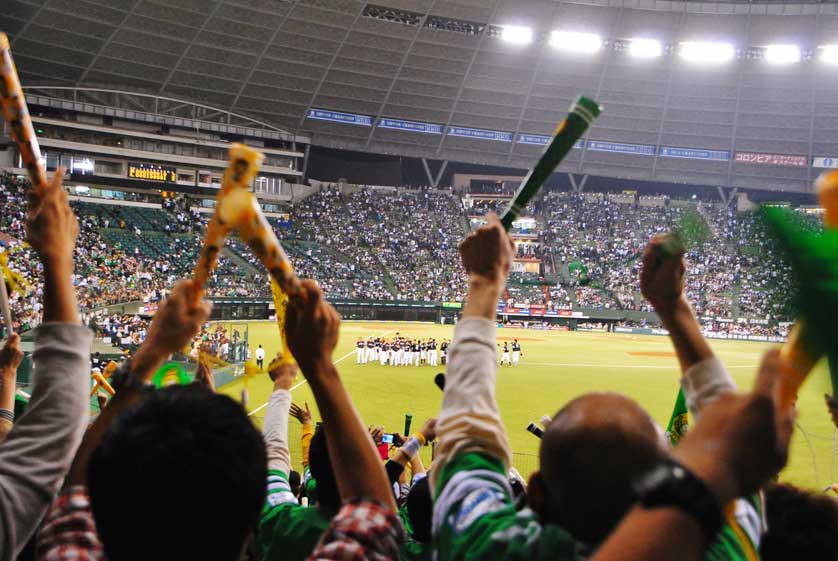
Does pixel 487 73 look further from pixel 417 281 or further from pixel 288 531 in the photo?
pixel 288 531

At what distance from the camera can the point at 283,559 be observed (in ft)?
7.81

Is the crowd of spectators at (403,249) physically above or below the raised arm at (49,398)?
above

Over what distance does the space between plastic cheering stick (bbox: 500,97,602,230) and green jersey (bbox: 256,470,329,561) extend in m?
1.50

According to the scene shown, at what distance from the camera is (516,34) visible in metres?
50.9

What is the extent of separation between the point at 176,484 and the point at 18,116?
122 centimetres

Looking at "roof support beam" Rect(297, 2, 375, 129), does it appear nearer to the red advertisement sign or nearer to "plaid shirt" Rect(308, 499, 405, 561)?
the red advertisement sign

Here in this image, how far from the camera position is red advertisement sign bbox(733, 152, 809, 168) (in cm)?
5306

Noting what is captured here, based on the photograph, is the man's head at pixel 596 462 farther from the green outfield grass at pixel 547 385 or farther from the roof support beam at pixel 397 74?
the roof support beam at pixel 397 74

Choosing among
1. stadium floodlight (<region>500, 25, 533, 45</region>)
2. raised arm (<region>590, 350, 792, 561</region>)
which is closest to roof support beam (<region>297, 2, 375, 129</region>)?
stadium floodlight (<region>500, 25, 533, 45</region>)

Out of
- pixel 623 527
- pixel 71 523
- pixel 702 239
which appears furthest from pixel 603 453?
pixel 71 523

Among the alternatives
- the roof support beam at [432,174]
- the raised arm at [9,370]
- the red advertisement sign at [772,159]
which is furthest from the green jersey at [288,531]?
the red advertisement sign at [772,159]

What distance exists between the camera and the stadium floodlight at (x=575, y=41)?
51.0 metres

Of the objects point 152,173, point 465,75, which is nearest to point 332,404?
point 152,173

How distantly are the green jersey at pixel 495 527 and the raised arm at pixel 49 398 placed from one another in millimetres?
1120
